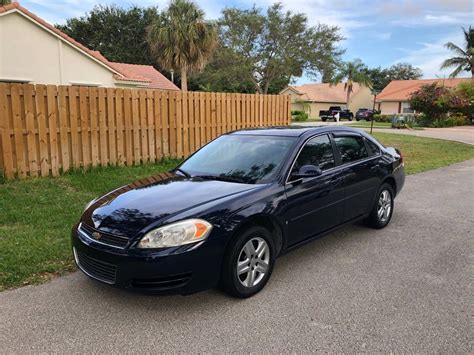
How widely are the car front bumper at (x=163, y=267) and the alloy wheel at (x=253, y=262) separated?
0.28 metres

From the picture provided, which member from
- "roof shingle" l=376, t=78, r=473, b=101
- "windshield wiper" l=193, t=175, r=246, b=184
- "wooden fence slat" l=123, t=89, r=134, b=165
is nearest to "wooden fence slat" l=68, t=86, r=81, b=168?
"wooden fence slat" l=123, t=89, r=134, b=165

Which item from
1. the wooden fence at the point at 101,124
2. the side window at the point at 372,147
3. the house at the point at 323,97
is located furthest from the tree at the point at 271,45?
the side window at the point at 372,147

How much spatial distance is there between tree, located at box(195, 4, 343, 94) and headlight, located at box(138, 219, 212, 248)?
37.6 m

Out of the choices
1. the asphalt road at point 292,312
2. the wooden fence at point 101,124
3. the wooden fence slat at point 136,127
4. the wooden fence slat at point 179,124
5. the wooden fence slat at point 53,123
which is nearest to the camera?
the asphalt road at point 292,312

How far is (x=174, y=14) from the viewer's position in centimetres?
2419

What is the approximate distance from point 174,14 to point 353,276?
23433 mm

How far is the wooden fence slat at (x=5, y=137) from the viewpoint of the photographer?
23.8ft

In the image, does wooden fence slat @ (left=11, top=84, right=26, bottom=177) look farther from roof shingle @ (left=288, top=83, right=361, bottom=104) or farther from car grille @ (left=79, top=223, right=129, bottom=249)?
roof shingle @ (left=288, top=83, right=361, bottom=104)

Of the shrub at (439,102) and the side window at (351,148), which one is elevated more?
the shrub at (439,102)

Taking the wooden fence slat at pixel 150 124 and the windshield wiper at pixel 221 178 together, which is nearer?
the windshield wiper at pixel 221 178

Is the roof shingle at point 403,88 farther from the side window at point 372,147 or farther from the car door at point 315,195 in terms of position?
the car door at point 315,195

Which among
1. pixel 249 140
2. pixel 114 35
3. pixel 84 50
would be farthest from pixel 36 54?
pixel 114 35

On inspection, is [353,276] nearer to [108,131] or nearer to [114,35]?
[108,131]

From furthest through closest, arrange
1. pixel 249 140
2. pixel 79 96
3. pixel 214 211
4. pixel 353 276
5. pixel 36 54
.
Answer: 1. pixel 36 54
2. pixel 79 96
3. pixel 249 140
4. pixel 353 276
5. pixel 214 211
